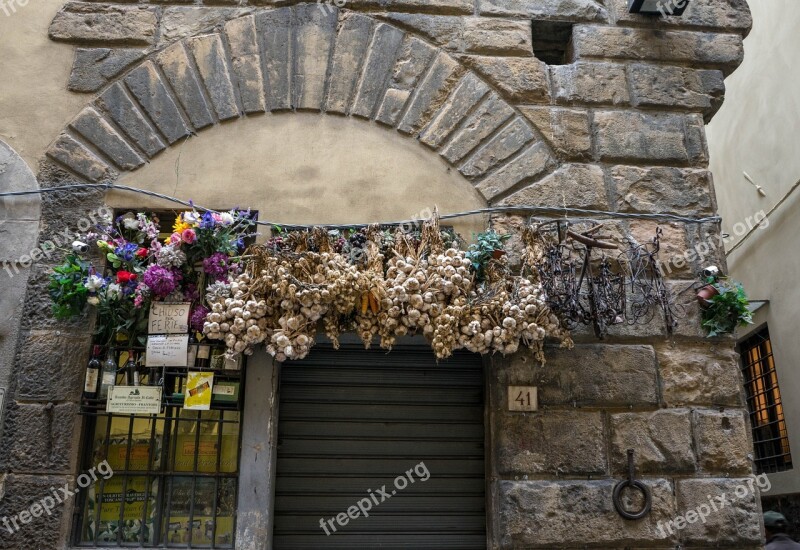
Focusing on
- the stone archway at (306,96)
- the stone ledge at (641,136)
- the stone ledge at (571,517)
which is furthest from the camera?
the stone ledge at (641,136)

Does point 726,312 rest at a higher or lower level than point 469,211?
lower

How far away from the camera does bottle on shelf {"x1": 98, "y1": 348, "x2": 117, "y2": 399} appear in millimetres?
4105

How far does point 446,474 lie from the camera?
4504 millimetres

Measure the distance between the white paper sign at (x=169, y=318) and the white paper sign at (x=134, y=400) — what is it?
1.09 ft

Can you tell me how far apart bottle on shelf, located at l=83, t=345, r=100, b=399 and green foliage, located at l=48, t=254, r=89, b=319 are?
0.32 m

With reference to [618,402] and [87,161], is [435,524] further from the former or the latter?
[87,161]

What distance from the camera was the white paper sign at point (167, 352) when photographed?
405cm

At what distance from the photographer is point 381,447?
4.52m

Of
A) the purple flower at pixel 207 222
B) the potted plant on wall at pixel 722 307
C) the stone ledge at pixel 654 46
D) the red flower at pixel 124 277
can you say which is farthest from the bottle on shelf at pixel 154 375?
the stone ledge at pixel 654 46

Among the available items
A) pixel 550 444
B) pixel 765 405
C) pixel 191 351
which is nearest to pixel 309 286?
pixel 191 351

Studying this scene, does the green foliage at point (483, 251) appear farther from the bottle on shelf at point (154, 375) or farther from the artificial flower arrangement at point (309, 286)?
the bottle on shelf at point (154, 375)

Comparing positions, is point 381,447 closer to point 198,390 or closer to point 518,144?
point 198,390

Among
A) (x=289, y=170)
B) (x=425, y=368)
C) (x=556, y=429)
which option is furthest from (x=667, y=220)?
(x=289, y=170)

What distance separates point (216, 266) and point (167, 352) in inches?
22.0
